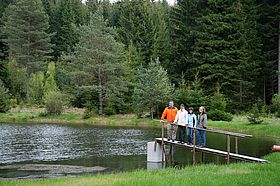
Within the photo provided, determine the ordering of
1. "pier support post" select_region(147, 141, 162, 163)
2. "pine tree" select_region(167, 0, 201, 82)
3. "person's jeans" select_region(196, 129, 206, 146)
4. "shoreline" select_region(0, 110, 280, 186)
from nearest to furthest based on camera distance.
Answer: "shoreline" select_region(0, 110, 280, 186)
"person's jeans" select_region(196, 129, 206, 146)
"pier support post" select_region(147, 141, 162, 163)
"pine tree" select_region(167, 0, 201, 82)

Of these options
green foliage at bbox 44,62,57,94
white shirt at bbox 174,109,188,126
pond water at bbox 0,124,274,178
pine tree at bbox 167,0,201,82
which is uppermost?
pine tree at bbox 167,0,201,82

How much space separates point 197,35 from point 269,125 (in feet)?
75.5

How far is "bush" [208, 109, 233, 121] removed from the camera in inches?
1683

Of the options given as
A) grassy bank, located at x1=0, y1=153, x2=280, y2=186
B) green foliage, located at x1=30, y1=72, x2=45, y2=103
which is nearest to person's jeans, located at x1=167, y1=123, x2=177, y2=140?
grassy bank, located at x1=0, y1=153, x2=280, y2=186

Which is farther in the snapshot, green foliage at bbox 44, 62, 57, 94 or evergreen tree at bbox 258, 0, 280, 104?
green foliage at bbox 44, 62, 57, 94

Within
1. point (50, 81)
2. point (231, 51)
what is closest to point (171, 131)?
point (231, 51)

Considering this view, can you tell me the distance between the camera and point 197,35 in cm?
5584

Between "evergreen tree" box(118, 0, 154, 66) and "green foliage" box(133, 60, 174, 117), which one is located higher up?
"evergreen tree" box(118, 0, 154, 66)

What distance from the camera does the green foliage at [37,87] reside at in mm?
64500

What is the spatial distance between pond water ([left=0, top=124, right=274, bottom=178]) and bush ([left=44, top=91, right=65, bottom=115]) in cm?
1332

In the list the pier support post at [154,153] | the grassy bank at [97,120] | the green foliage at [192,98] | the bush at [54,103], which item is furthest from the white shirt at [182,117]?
the bush at [54,103]

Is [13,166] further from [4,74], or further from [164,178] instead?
[4,74]

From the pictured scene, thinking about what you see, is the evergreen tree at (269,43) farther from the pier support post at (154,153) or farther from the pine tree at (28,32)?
the pine tree at (28,32)

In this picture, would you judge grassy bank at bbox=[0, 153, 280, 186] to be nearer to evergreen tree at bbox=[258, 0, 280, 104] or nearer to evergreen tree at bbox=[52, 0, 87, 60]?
evergreen tree at bbox=[258, 0, 280, 104]
